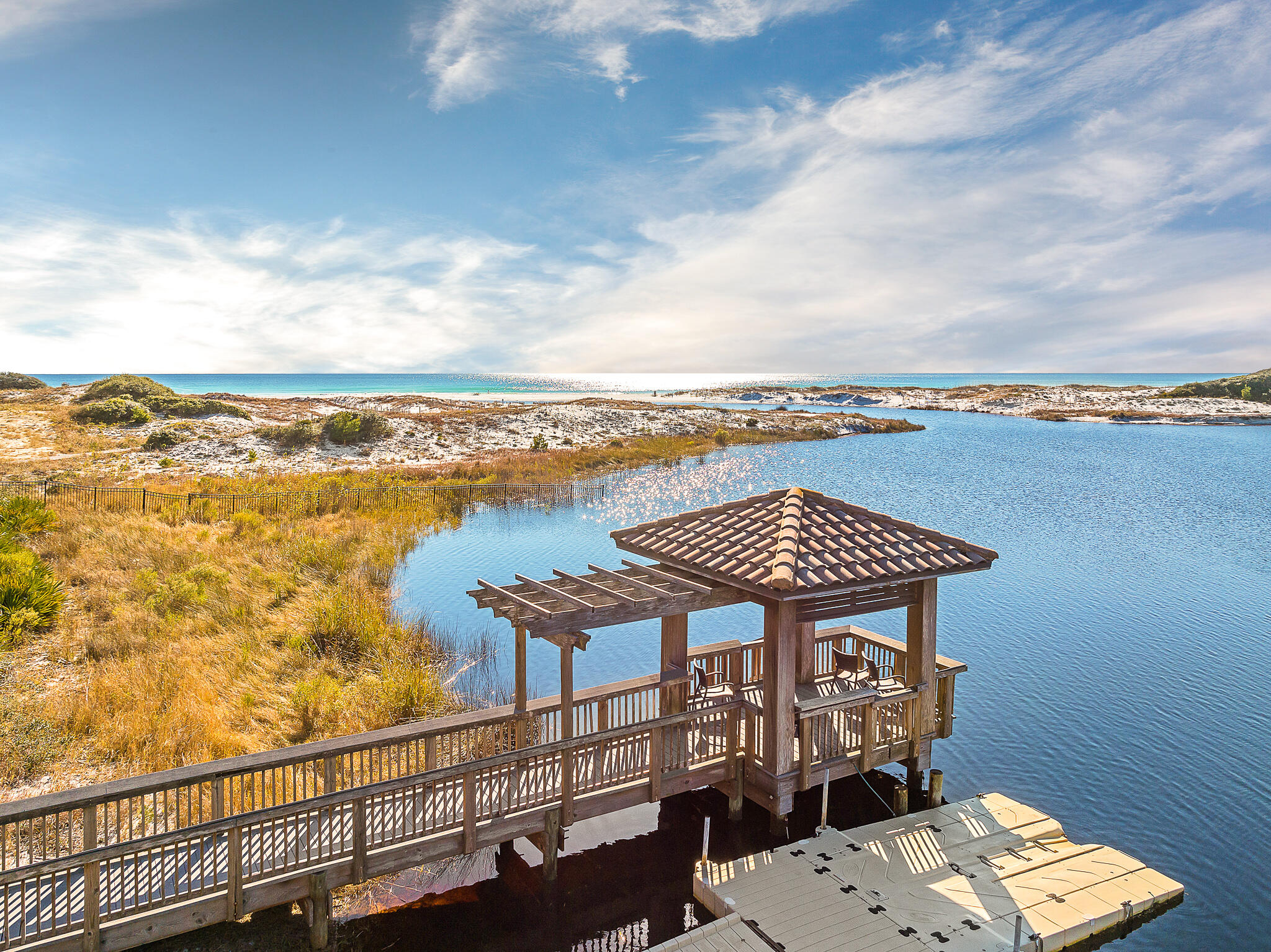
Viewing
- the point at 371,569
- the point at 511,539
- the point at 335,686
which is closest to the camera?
the point at 335,686

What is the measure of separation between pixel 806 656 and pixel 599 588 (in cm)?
386

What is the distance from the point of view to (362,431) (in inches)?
1784

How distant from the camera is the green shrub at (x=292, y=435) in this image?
42188 millimetres

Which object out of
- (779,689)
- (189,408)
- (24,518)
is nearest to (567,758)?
(779,689)

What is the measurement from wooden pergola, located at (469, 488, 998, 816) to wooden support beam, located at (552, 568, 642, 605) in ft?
0.07

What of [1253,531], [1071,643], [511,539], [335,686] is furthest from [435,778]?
[1253,531]

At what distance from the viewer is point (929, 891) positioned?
701 cm

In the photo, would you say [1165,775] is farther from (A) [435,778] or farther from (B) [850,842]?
(A) [435,778]

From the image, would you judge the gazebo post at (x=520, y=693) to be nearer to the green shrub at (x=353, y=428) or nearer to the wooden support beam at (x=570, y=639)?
the wooden support beam at (x=570, y=639)

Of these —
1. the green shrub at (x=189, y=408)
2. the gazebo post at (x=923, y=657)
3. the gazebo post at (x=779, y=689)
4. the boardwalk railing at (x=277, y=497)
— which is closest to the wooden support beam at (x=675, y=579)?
the gazebo post at (x=779, y=689)

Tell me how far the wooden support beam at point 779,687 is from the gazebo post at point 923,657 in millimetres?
2015

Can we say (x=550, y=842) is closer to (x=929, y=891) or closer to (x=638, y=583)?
(x=638, y=583)

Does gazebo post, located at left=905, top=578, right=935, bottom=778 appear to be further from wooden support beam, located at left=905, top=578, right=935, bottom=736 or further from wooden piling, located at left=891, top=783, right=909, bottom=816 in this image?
wooden piling, located at left=891, top=783, right=909, bottom=816

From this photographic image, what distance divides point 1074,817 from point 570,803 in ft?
22.5
